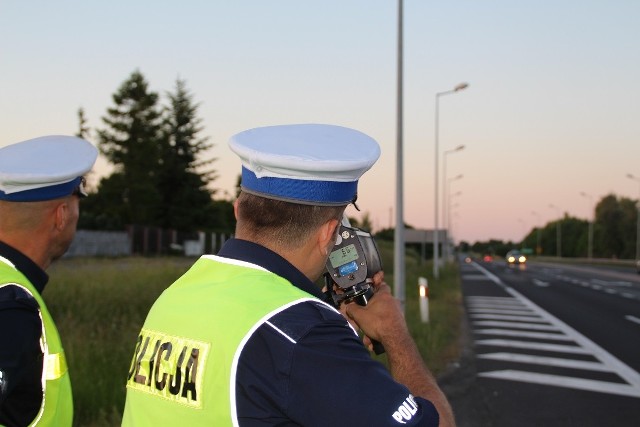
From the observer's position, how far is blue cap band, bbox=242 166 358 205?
1.72m

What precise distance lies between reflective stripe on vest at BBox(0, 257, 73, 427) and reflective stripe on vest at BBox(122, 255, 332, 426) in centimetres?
47

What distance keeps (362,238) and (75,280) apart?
1231 centimetres

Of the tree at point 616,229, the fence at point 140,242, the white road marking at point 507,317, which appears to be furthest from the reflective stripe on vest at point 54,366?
the tree at point 616,229

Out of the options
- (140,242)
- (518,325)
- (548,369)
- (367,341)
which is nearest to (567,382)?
(548,369)

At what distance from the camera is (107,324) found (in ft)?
33.6

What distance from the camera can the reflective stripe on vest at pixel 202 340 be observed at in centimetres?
156

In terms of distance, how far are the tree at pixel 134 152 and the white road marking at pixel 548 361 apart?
5058 cm

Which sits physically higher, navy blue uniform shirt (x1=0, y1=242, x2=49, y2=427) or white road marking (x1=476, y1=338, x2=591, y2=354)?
navy blue uniform shirt (x1=0, y1=242, x2=49, y2=427)

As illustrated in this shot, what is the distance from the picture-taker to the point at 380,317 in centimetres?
197

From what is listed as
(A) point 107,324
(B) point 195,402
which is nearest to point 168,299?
(B) point 195,402

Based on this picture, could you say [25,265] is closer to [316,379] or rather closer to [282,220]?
[282,220]

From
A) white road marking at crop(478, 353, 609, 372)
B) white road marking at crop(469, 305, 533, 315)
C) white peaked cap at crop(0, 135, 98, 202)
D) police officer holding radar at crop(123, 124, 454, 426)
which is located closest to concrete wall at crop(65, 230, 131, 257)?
white road marking at crop(469, 305, 533, 315)

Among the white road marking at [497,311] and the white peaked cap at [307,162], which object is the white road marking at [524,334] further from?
the white peaked cap at [307,162]

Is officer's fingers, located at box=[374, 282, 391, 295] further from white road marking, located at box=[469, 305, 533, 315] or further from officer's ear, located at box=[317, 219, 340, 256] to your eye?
white road marking, located at box=[469, 305, 533, 315]
